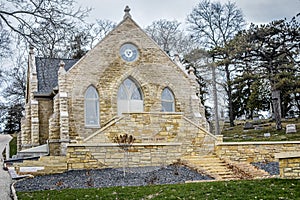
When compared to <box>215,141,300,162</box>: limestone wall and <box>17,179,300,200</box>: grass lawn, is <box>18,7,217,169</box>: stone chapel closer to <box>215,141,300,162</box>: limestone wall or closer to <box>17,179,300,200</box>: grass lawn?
<box>215,141,300,162</box>: limestone wall

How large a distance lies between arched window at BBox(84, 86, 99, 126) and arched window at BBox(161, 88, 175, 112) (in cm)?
412

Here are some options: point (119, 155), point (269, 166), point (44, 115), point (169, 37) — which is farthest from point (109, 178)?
point (169, 37)

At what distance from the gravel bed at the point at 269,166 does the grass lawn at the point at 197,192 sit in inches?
184

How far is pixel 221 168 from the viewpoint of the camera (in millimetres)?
15953

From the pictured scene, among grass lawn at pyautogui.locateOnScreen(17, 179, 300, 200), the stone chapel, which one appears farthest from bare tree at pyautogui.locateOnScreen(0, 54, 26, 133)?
grass lawn at pyautogui.locateOnScreen(17, 179, 300, 200)

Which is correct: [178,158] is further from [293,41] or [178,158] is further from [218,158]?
[293,41]

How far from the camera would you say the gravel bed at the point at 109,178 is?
12.5 meters

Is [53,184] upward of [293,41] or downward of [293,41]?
downward

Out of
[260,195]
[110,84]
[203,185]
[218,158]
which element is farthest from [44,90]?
[260,195]

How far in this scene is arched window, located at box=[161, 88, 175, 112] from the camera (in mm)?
23969

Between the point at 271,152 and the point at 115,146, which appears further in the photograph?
the point at 271,152

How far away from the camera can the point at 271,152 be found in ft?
59.0

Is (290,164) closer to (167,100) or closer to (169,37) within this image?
(167,100)

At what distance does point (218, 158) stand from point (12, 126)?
35.9 m
